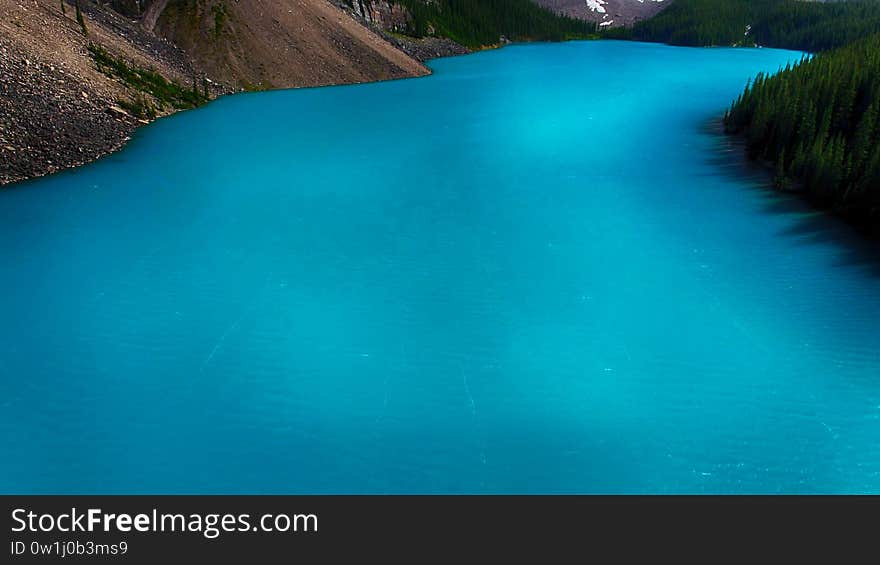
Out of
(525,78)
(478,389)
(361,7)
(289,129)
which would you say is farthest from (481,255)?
(361,7)

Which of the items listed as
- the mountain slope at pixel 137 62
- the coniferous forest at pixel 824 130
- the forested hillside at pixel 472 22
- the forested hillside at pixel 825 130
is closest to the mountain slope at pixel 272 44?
the mountain slope at pixel 137 62
